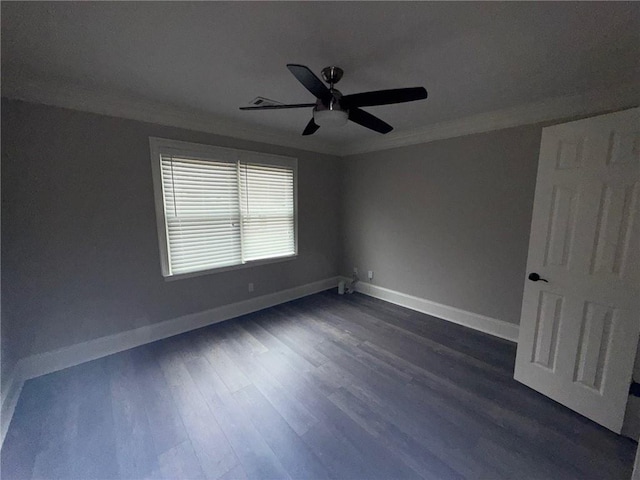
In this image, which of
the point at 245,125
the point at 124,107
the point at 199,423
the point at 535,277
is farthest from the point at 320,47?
the point at 199,423

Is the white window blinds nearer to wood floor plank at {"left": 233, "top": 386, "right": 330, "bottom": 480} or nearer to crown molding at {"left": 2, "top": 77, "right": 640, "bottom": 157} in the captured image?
crown molding at {"left": 2, "top": 77, "right": 640, "bottom": 157}

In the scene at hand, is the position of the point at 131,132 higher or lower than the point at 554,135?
higher

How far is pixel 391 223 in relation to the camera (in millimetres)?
3750

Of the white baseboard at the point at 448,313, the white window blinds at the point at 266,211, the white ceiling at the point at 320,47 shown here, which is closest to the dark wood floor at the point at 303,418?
→ the white baseboard at the point at 448,313

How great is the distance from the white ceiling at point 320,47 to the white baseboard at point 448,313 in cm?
239

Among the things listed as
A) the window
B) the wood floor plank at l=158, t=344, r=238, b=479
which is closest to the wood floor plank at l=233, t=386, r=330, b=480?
the wood floor plank at l=158, t=344, r=238, b=479

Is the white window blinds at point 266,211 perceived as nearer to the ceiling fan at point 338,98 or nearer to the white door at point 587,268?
the ceiling fan at point 338,98

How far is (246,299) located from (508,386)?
9.79 feet

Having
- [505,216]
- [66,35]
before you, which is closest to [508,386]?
[505,216]

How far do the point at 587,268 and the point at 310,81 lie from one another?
232cm

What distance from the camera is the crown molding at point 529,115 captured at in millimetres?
2092

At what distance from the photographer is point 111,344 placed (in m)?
2.46

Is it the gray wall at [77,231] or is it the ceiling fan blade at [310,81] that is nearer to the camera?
the ceiling fan blade at [310,81]

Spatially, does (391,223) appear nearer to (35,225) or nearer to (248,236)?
(248,236)
